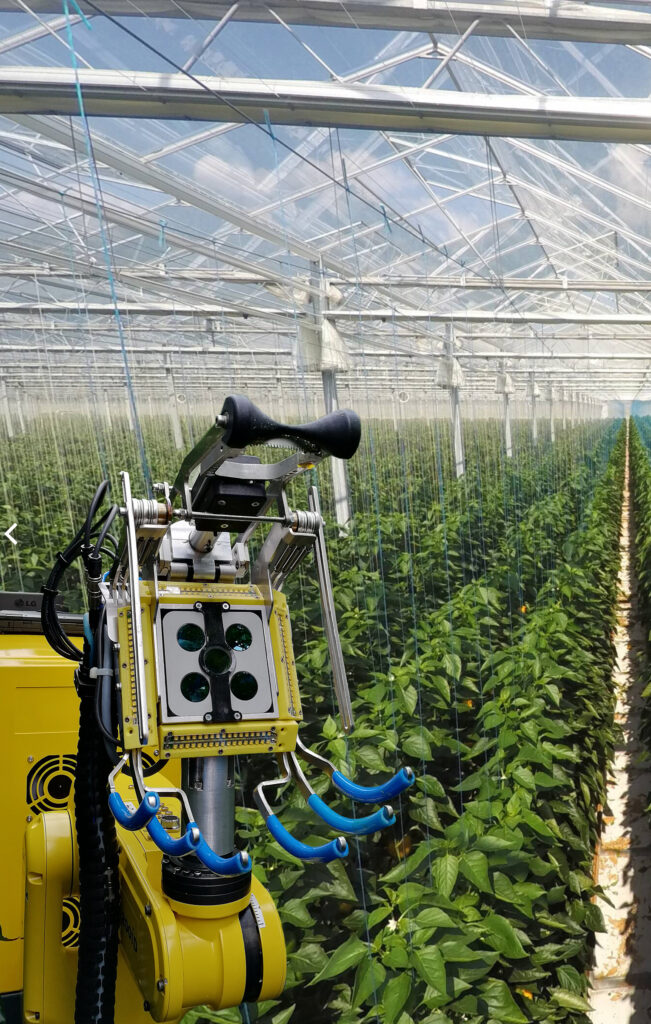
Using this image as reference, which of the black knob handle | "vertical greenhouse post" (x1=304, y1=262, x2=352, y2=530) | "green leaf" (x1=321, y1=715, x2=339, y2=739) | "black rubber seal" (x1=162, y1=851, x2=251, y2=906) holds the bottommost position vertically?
"green leaf" (x1=321, y1=715, x2=339, y2=739)

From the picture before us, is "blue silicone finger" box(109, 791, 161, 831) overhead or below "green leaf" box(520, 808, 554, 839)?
overhead

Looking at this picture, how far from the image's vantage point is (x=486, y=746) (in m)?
3.75

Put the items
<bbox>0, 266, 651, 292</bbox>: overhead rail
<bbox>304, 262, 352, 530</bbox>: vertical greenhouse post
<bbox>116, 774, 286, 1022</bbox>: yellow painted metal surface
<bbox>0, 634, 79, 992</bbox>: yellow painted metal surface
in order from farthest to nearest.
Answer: <bbox>304, 262, 352, 530</bbox>: vertical greenhouse post, <bbox>0, 266, 651, 292</bbox>: overhead rail, <bbox>0, 634, 79, 992</bbox>: yellow painted metal surface, <bbox>116, 774, 286, 1022</bbox>: yellow painted metal surface

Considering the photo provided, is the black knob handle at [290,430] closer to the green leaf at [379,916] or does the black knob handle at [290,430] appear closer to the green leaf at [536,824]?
the green leaf at [379,916]

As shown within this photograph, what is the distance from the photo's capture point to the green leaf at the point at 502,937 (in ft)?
8.19

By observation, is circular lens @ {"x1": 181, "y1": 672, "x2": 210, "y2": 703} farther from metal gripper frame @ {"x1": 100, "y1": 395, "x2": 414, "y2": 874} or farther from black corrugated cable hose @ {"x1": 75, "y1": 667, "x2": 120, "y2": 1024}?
black corrugated cable hose @ {"x1": 75, "y1": 667, "x2": 120, "y2": 1024}

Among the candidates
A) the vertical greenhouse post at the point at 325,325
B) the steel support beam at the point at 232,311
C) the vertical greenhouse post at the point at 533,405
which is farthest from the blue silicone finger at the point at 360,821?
the vertical greenhouse post at the point at 533,405

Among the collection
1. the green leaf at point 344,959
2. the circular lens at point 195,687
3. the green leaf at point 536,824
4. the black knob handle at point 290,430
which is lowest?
the green leaf at point 536,824

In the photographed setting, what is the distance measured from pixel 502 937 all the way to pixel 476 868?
8.7 inches

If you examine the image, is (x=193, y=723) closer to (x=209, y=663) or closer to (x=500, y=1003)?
(x=209, y=663)

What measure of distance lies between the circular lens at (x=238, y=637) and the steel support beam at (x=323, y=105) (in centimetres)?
217

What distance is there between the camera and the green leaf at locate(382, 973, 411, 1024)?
219 centimetres

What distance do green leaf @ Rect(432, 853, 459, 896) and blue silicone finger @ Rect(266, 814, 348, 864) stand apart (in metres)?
1.38

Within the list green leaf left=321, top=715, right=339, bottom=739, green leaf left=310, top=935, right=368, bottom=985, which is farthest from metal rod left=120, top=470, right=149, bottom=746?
green leaf left=321, top=715, right=339, bottom=739
